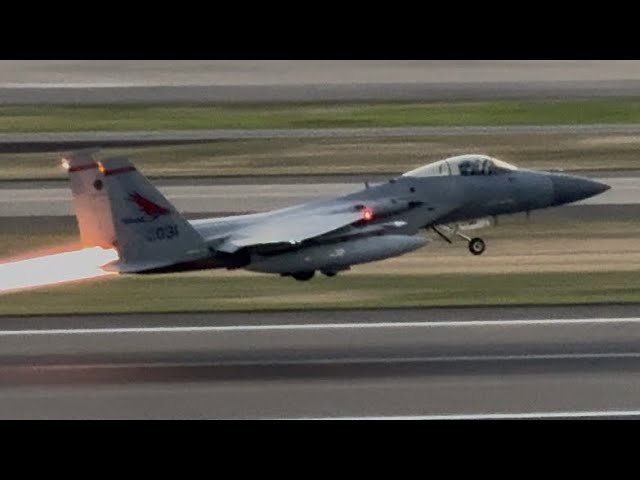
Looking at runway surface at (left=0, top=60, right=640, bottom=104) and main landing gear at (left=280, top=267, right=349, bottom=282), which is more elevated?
runway surface at (left=0, top=60, right=640, bottom=104)

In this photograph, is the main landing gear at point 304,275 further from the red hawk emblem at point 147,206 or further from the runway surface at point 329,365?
the runway surface at point 329,365

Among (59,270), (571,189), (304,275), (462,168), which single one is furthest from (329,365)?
Answer: (571,189)

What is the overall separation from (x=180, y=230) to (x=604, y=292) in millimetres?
8368

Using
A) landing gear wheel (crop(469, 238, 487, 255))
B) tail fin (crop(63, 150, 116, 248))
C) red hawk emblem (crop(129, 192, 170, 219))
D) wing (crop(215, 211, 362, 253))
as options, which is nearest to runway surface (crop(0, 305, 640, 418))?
tail fin (crop(63, 150, 116, 248))

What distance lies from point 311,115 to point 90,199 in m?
32.7

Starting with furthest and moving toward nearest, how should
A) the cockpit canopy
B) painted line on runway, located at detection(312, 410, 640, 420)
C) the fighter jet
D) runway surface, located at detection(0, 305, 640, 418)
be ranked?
the cockpit canopy, the fighter jet, runway surface, located at detection(0, 305, 640, 418), painted line on runway, located at detection(312, 410, 640, 420)

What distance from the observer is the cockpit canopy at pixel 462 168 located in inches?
1436

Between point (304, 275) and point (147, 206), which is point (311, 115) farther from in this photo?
point (147, 206)

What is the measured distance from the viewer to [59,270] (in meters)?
33.0

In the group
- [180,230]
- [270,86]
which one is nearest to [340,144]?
[270,86]

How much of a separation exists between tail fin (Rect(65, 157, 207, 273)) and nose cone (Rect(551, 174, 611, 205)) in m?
9.90

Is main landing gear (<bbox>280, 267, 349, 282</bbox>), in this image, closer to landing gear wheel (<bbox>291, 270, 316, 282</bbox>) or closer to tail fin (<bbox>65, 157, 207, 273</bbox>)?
landing gear wheel (<bbox>291, 270, 316, 282</bbox>)

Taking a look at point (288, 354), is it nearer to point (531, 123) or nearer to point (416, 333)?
point (416, 333)

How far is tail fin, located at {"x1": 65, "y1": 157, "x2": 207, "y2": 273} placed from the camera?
31.4 metres
